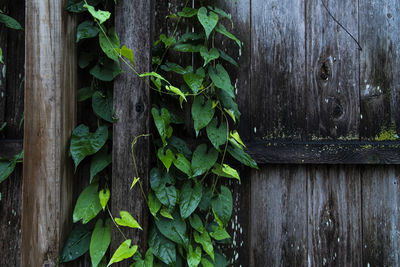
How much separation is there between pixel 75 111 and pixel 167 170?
39cm

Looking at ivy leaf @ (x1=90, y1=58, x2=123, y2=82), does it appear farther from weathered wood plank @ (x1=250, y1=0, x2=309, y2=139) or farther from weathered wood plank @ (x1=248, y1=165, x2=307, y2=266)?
weathered wood plank @ (x1=248, y1=165, x2=307, y2=266)

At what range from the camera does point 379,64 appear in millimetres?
1015

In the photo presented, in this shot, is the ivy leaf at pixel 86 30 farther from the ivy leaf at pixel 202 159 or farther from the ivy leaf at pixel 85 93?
the ivy leaf at pixel 202 159

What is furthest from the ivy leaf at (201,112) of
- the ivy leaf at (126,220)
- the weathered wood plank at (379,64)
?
the weathered wood plank at (379,64)

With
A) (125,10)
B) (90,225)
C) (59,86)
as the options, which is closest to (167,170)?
(90,225)

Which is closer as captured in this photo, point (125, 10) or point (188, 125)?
point (125, 10)

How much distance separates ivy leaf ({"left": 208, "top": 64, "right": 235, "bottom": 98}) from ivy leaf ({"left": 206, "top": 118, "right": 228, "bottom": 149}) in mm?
107

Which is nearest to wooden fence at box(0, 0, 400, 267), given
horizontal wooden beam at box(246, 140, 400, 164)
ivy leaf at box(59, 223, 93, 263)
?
horizontal wooden beam at box(246, 140, 400, 164)

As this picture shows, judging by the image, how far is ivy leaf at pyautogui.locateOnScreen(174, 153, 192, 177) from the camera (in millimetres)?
851

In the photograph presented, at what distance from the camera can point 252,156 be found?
37.8 inches

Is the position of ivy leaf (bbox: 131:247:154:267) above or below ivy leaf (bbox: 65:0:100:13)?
below

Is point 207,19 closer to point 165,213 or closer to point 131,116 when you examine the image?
point 131,116

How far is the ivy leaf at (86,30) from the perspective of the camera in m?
0.86

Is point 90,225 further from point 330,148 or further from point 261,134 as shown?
point 330,148
